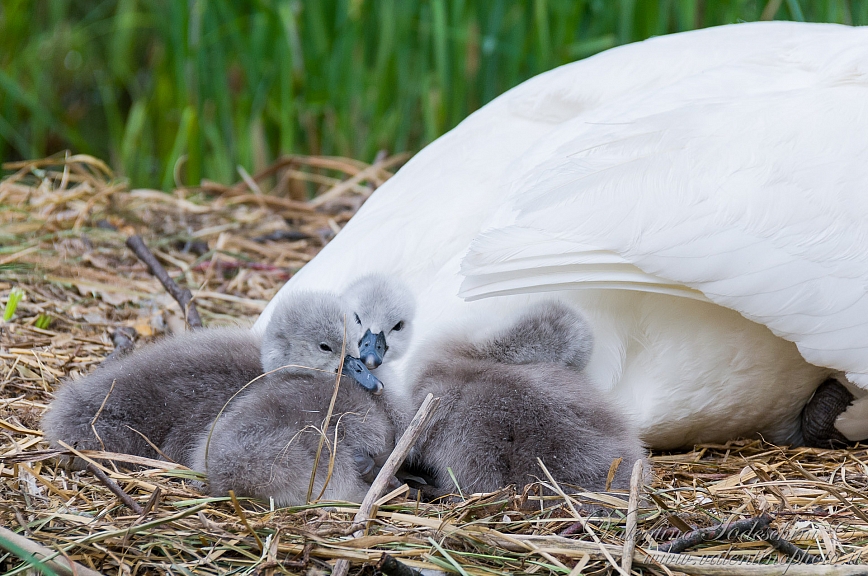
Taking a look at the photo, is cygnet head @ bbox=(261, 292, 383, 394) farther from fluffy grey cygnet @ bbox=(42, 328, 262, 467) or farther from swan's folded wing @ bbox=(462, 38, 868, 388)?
swan's folded wing @ bbox=(462, 38, 868, 388)

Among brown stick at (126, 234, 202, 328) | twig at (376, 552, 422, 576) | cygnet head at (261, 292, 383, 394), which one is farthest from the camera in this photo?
brown stick at (126, 234, 202, 328)

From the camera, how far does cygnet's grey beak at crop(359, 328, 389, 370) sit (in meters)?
2.01

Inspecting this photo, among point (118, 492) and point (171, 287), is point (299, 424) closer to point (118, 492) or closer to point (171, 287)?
point (118, 492)

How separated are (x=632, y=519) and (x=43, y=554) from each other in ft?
3.00

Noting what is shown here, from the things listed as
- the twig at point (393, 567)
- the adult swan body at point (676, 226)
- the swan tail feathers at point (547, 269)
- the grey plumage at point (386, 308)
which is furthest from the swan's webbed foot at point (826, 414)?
the twig at point (393, 567)

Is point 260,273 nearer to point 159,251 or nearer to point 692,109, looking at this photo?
point 159,251

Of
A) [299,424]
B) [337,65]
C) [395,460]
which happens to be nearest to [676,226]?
[395,460]

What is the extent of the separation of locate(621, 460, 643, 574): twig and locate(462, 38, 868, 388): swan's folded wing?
42 centimetres

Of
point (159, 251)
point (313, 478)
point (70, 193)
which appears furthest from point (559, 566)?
point (70, 193)

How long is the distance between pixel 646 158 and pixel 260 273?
1677mm

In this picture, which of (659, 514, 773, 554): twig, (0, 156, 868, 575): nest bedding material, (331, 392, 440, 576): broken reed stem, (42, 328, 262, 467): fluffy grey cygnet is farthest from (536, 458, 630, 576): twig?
(42, 328, 262, 467): fluffy grey cygnet

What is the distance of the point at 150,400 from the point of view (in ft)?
6.98

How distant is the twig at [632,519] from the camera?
1.56 m

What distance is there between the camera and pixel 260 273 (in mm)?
3381
